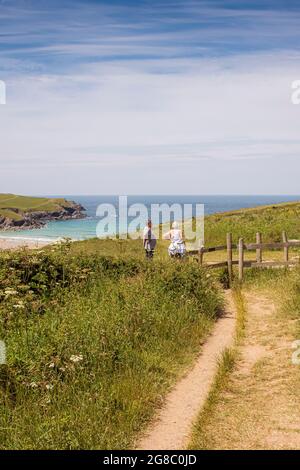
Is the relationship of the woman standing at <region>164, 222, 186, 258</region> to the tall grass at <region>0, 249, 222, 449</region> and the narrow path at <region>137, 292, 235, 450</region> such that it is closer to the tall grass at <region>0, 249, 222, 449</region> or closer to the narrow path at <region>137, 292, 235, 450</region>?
the tall grass at <region>0, 249, 222, 449</region>

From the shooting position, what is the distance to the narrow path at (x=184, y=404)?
6645mm

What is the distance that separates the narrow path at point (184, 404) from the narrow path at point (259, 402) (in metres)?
0.26

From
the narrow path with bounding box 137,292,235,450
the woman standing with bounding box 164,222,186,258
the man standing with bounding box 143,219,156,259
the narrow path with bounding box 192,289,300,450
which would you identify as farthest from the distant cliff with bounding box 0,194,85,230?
the narrow path with bounding box 137,292,235,450

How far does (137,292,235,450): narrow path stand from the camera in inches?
262

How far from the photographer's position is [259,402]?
7.86 meters

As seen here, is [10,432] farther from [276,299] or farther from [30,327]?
[276,299]

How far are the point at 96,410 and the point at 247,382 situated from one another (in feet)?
9.99

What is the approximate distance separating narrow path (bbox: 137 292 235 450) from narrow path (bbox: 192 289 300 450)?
26 cm

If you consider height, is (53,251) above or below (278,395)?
above

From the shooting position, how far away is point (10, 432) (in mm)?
6277

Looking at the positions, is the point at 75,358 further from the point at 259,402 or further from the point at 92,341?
the point at 259,402

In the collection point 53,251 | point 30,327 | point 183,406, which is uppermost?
point 53,251
